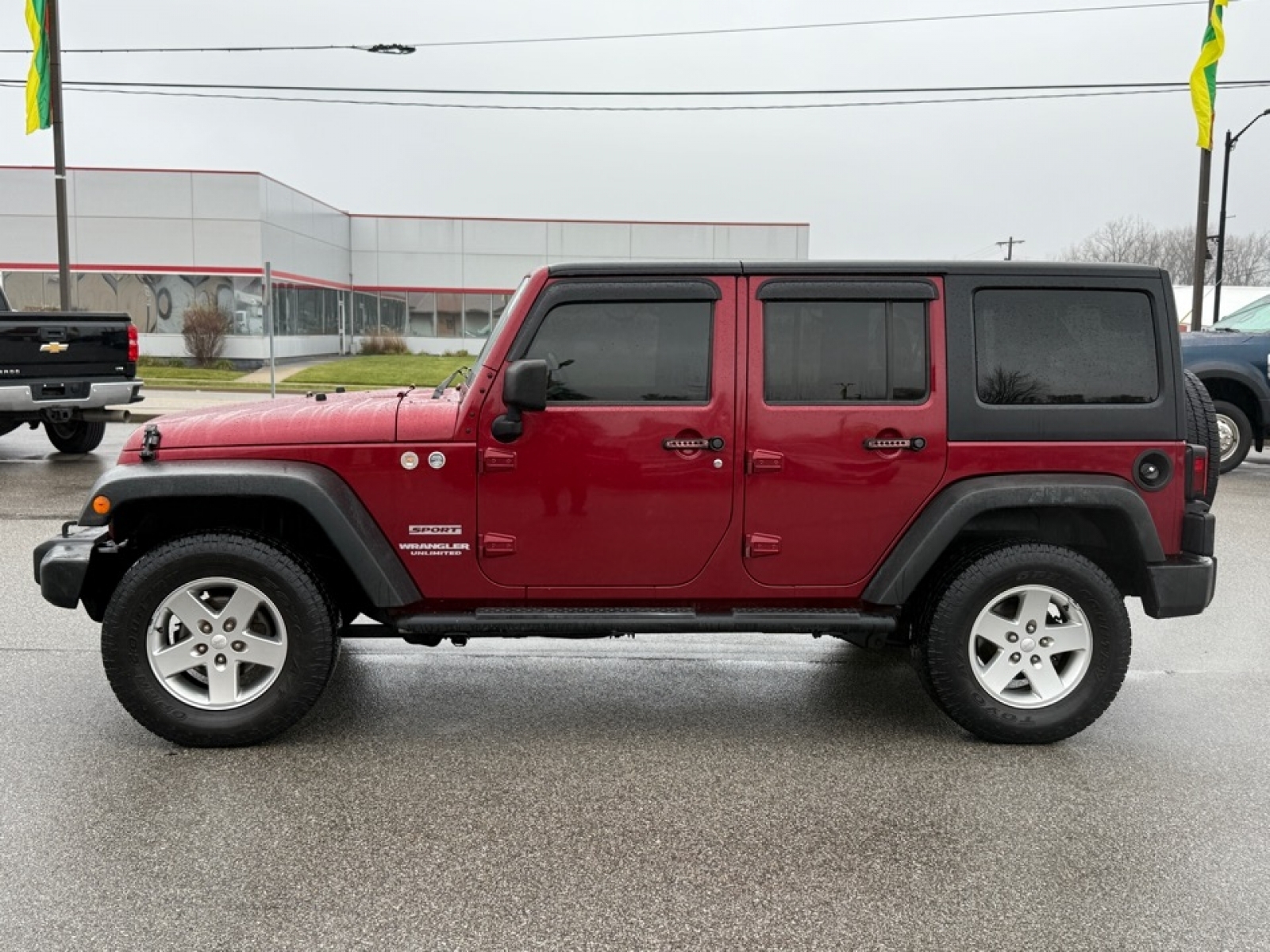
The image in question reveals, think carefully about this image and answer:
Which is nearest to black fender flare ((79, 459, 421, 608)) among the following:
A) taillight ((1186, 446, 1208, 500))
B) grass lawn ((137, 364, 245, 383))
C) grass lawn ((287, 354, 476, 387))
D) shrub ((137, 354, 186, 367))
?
taillight ((1186, 446, 1208, 500))

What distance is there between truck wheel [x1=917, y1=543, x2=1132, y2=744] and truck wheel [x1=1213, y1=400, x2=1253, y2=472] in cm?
843

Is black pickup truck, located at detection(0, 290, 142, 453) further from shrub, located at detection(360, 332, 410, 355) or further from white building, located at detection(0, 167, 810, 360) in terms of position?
shrub, located at detection(360, 332, 410, 355)

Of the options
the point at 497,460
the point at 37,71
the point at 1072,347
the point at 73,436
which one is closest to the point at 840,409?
the point at 1072,347

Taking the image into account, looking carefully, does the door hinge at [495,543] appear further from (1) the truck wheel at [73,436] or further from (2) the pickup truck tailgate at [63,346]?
(1) the truck wheel at [73,436]

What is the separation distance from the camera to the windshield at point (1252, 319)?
11828mm

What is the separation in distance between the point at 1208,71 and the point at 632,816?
18961 mm

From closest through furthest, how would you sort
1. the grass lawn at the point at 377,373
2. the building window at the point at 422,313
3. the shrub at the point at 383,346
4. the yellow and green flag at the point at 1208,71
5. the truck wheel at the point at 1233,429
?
1. the truck wheel at the point at 1233,429
2. the yellow and green flag at the point at 1208,71
3. the grass lawn at the point at 377,373
4. the shrub at the point at 383,346
5. the building window at the point at 422,313

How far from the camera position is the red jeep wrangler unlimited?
163 inches

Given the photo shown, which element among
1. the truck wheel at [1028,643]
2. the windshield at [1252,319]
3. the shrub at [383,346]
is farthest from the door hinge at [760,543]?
the shrub at [383,346]

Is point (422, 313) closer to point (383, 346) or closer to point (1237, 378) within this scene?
point (383, 346)

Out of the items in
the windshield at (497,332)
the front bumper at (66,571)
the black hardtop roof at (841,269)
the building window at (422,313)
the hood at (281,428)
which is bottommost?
the front bumper at (66,571)

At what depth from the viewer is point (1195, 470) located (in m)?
4.32

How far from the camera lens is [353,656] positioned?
5.42 metres

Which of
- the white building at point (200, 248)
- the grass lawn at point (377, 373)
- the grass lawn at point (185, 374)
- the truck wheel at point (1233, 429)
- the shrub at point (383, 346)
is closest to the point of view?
the truck wheel at point (1233, 429)
